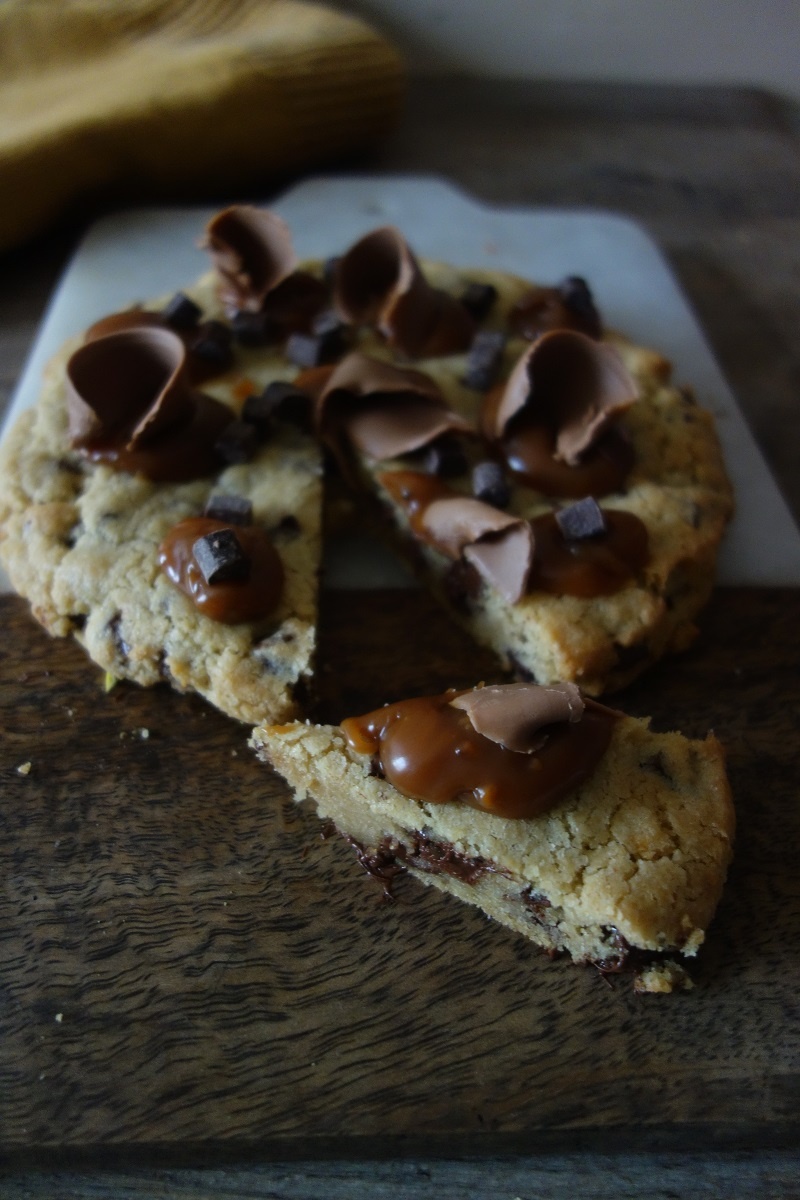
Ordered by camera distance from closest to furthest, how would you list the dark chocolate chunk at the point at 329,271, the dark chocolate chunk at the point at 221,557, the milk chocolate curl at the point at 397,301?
1. the dark chocolate chunk at the point at 221,557
2. the milk chocolate curl at the point at 397,301
3. the dark chocolate chunk at the point at 329,271

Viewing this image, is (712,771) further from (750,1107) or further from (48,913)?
(48,913)

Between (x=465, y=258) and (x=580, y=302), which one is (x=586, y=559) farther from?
(x=465, y=258)

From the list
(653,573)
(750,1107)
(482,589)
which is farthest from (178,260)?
(750,1107)

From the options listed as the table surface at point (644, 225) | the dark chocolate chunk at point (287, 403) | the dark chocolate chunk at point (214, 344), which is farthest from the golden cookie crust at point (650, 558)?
the table surface at point (644, 225)

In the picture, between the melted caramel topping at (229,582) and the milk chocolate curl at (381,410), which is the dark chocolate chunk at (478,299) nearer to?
the milk chocolate curl at (381,410)

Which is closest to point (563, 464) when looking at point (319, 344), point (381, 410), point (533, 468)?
point (533, 468)

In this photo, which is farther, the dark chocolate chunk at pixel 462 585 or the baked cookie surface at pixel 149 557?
the dark chocolate chunk at pixel 462 585
